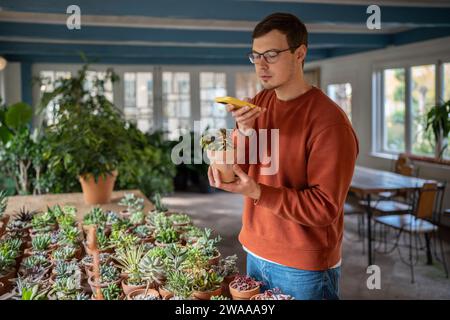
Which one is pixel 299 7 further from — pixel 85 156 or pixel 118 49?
pixel 118 49

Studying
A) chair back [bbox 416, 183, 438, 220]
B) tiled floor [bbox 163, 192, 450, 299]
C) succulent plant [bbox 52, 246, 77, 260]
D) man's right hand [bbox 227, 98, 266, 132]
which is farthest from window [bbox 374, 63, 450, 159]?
man's right hand [bbox 227, 98, 266, 132]

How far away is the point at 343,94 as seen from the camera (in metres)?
9.49

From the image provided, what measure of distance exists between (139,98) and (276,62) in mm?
9754

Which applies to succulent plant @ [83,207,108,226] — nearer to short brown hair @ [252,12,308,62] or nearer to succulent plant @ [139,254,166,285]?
succulent plant @ [139,254,166,285]

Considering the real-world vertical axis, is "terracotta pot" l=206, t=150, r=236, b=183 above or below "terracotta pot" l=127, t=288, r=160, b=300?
above

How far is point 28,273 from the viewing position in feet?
6.35

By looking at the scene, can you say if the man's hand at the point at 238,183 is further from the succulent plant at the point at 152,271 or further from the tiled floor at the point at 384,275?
the tiled floor at the point at 384,275

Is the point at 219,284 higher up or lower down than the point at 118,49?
lower down

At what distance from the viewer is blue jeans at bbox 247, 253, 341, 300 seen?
167 cm

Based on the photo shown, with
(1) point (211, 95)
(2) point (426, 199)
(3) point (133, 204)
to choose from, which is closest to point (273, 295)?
(3) point (133, 204)

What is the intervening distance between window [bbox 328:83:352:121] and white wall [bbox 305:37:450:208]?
11 centimetres
